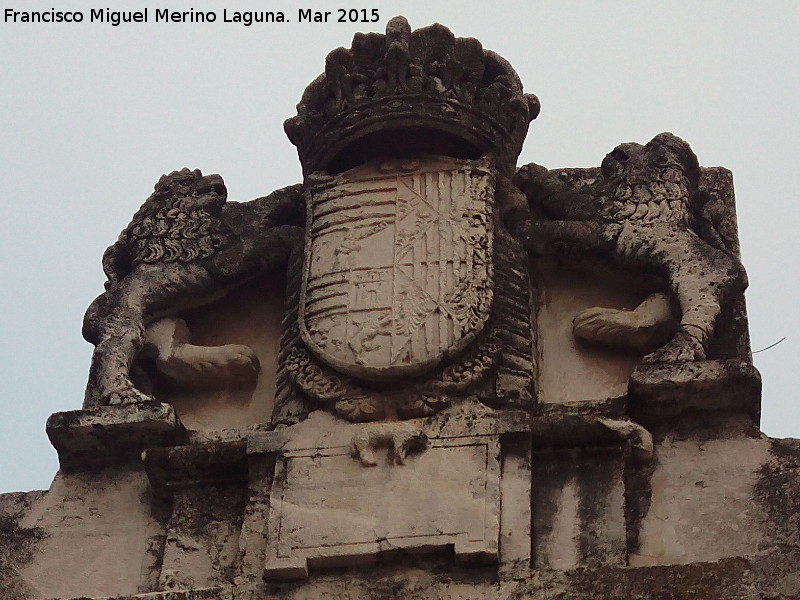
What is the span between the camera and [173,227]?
31.8 feet

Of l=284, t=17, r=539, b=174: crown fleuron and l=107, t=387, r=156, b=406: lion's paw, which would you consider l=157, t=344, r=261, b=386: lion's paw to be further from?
l=284, t=17, r=539, b=174: crown fleuron

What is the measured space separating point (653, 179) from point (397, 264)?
4.20 ft

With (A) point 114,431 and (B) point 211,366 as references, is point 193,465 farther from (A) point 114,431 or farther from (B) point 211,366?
(B) point 211,366

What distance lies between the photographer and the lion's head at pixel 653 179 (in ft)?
30.6

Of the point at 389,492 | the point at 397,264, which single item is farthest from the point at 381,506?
the point at 397,264

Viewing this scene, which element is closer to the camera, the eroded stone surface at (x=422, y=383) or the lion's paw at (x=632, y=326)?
the eroded stone surface at (x=422, y=383)

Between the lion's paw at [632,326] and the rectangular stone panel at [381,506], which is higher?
the lion's paw at [632,326]

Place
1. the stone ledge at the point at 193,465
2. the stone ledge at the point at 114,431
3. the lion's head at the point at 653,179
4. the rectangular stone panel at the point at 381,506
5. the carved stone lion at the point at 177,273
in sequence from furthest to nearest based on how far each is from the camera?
the lion's head at the point at 653,179, the carved stone lion at the point at 177,273, the stone ledge at the point at 114,431, the stone ledge at the point at 193,465, the rectangular stone panel at the point at 381,506

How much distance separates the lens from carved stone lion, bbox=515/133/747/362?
8.87m

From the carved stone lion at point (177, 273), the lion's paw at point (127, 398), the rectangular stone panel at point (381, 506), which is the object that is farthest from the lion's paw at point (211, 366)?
the rectangular stone panel at point (381, 506)

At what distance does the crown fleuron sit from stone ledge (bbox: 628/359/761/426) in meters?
1.44

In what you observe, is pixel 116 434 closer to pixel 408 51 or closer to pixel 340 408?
pixel 340 408

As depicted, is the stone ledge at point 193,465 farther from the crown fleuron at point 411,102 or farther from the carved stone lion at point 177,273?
the crown fleuron at point 411,102

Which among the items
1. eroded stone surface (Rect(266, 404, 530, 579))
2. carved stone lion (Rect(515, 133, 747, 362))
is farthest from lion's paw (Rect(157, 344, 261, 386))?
carved stone lion (Rect(515, 133, 747, 362))
